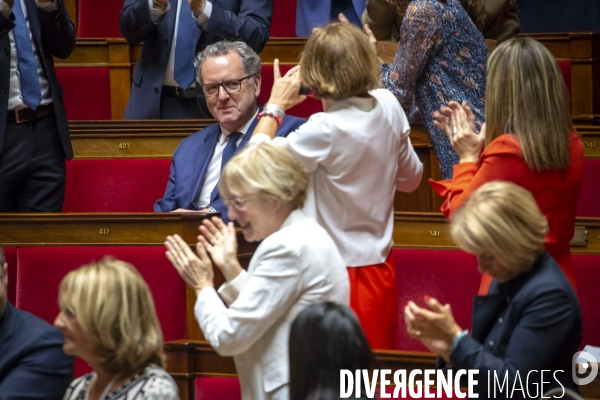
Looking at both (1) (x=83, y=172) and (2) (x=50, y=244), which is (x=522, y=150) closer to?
(2) (x=50, y=244)

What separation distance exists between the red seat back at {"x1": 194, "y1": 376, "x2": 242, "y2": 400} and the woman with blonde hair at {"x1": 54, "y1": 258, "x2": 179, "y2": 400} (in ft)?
1.91

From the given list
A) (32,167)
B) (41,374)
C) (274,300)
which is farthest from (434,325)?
(32,167)

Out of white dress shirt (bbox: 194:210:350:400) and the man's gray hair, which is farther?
the man's gray hair

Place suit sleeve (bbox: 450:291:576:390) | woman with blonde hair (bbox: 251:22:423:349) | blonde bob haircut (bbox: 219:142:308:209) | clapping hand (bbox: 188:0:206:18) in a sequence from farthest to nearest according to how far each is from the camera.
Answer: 1. clapping hand (bbox: 188:0:206:18)
2. woman with blonde hair (bbox: 251:22:423:349)
3. blonde bob haircut (bbox: 219:142:308:209)
4. suit sleeve (bbox: 450:291:576:390)

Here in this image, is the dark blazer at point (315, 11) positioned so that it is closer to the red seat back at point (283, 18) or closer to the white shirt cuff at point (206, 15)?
the white shirt cuff at point (206, 15)

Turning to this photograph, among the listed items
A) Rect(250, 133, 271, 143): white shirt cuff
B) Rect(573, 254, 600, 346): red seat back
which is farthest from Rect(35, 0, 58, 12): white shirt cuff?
Rect(573, 254, 600, 346): red seat back

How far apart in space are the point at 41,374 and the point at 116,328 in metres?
0.35

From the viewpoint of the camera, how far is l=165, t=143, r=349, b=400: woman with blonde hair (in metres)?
1.67

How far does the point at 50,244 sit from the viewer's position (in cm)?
263

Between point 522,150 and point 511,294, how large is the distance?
39 cm

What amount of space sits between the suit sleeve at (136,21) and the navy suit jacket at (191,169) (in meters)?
0.62

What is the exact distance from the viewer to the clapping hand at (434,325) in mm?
1546

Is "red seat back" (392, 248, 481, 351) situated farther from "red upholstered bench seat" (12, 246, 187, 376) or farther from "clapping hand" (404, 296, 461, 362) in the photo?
"clapping hand" (404, 296, 461, 362)

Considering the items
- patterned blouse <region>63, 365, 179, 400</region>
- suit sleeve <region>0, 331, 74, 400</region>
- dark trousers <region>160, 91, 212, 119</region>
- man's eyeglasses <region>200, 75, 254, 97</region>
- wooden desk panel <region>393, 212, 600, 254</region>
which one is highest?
man's eyeglasses <region>200, 75, 254, 97</region>
